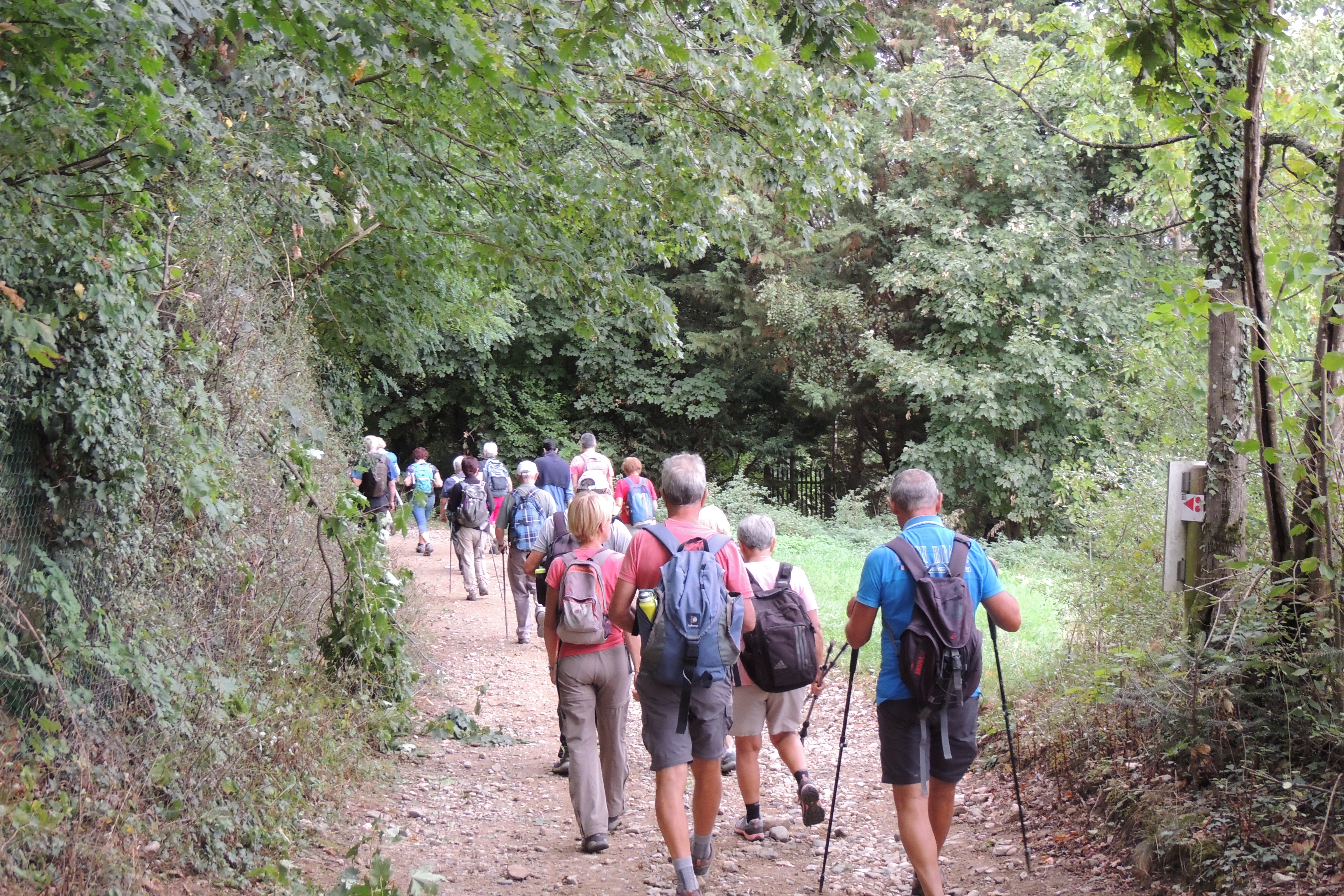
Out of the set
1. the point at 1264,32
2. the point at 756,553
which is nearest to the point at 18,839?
the point at 756,553

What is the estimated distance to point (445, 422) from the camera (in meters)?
26.9

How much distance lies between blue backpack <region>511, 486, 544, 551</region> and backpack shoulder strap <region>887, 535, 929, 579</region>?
5270 mm

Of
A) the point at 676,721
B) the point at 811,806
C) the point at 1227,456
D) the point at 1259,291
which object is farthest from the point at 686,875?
the point at 1259,291

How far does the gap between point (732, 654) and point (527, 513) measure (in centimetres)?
486

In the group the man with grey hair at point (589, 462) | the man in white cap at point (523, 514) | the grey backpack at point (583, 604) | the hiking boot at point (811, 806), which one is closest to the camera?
the grey backpack at point (583, 604)

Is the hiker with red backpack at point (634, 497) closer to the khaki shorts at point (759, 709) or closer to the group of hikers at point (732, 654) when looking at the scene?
the group of hikers at point (732, 654)

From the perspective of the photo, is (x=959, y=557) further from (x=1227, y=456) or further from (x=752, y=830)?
(x=1227, y=456)

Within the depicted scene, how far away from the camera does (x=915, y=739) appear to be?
410 cm

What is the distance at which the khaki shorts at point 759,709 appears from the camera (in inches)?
210

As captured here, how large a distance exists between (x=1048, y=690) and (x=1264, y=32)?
13.9 ft

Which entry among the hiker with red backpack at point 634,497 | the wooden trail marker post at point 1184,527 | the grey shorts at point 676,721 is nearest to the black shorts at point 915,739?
the grey shorts at point 676,721

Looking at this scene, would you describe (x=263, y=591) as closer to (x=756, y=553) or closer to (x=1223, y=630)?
(x=756, y=553)

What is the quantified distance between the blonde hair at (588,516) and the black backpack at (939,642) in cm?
167

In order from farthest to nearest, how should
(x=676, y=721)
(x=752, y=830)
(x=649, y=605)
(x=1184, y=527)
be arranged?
(x=1184, y=527), (x=752, y=830), (x=676, y=721), (x=649, y=605)
